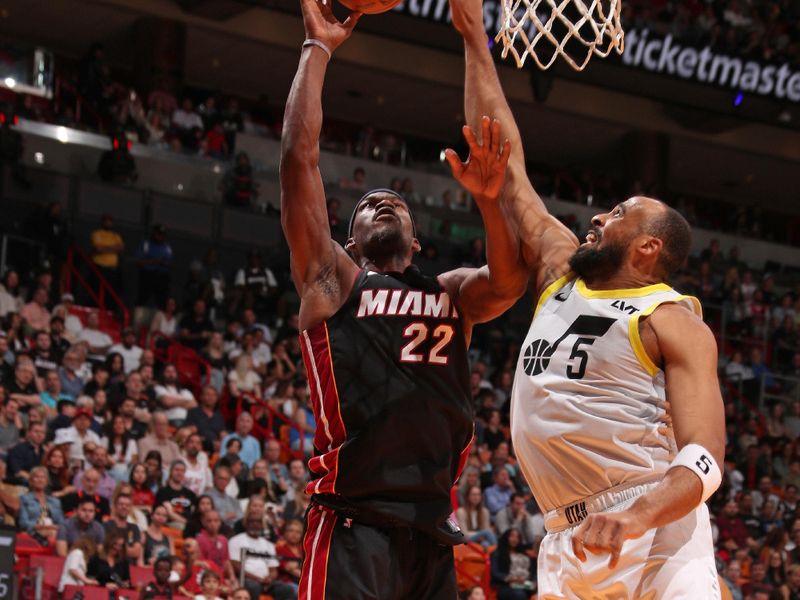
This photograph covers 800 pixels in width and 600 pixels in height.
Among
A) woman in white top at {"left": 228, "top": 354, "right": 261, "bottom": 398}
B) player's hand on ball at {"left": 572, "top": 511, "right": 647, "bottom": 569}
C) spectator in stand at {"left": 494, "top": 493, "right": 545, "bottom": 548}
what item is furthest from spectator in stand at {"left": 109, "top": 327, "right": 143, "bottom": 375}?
player's hand on ball at {"left": 572, "top": 511, "right": 647, "bottom": 569}

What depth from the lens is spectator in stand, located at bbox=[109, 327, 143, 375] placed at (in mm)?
14469

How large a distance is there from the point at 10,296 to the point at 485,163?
11348 mm

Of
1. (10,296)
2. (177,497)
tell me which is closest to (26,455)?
(177,497)

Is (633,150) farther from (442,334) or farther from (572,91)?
(442,334)

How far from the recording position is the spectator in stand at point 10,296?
14.2 metres

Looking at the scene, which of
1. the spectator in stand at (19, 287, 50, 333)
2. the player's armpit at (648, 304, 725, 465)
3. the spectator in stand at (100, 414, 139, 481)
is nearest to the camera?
the player's armpit at (648, 304, 725, 465)

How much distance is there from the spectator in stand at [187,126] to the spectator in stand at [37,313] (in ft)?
17.9

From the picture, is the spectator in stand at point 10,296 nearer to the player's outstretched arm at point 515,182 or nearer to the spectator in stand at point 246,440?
the spectator in stand at point 246,440

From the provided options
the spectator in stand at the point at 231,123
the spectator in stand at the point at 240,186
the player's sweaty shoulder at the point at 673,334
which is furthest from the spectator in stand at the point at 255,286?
the player's sweaty shoulder at the point at 673,334

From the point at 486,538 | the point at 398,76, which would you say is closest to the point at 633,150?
the point at 398,76

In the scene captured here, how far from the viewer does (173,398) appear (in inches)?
543

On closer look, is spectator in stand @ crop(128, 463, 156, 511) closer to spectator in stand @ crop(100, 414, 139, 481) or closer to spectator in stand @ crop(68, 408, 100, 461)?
spectator in stand @ crop(100, 414, 139, 481)

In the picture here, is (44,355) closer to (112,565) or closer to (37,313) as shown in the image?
(37,313)

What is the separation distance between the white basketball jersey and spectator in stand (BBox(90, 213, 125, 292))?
44.7 feet
